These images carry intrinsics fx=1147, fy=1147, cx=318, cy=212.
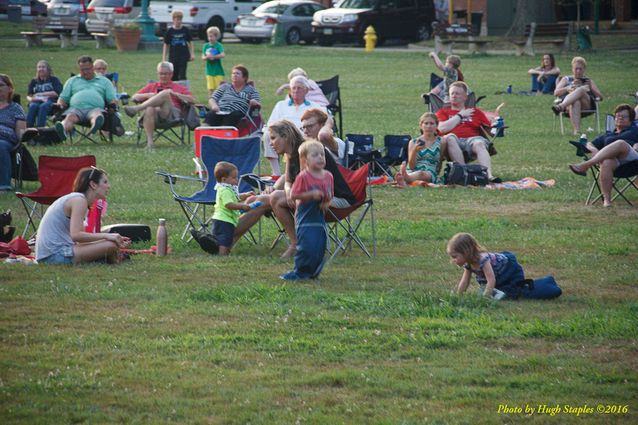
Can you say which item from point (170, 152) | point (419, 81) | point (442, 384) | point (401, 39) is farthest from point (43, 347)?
point (401, 39)

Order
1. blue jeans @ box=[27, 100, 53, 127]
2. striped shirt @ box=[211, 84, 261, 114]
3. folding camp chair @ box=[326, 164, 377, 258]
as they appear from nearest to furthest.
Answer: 1. folding camp chair @ box=[326, 164, 377, 258]
2. striped shirt @ box=[211, 84, 261, 114]
3. blue jeans @ box=[27, 100, 53, 127]

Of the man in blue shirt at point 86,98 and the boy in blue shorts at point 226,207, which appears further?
the man in blue shirt at point 86,98

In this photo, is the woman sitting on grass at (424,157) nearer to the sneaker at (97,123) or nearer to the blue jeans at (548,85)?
the sneaker at (97,123)

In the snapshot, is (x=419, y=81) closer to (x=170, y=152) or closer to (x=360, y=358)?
(x=170, y=152)

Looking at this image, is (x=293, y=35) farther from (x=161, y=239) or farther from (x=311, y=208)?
(x=311, y=208)

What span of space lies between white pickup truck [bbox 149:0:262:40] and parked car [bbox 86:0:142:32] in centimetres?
116

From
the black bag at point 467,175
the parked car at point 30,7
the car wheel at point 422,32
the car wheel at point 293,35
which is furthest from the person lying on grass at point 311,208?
the parked car at point 30,7

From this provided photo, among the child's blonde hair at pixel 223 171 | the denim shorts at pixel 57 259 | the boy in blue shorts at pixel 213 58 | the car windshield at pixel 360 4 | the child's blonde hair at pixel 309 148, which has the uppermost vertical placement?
the car windshield at pixel 360 4

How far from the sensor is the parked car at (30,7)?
45.1 m

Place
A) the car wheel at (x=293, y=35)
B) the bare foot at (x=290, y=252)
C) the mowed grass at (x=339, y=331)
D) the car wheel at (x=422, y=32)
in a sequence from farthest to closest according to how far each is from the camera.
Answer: the car wheel at (x=422, y=32)
the car wheel at (x=293, y=35)
the bare foot at (x=290, y=252)
the mowed grass at (x=339, y=331)

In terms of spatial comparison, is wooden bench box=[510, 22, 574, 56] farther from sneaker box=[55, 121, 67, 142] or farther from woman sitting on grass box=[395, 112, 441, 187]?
woman sitting on grass box=[395, 112, 441, 187]

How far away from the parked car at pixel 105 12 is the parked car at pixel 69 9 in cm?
65

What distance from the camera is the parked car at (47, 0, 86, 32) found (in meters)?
37.7

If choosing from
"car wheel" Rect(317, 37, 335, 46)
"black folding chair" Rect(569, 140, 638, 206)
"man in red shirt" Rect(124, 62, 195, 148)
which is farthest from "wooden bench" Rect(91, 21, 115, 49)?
"black folding chair" Rect(569, 140, 638, 206)
